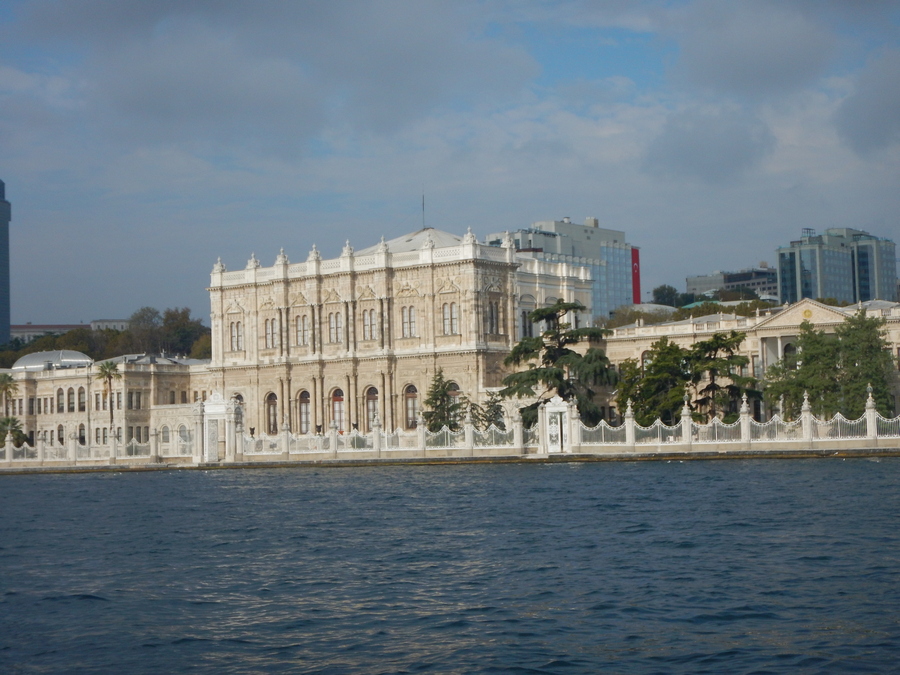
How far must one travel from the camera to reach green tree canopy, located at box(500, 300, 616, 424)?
174 feet

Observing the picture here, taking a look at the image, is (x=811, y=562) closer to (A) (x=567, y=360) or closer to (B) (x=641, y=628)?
(B) (x=641, y=628)

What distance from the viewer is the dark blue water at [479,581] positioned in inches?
606

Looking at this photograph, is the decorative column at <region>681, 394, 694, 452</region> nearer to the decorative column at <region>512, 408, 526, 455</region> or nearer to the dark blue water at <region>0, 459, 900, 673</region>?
the decorative column at <region>512, 408, 526, 455</region>

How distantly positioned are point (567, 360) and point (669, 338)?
10335 mm

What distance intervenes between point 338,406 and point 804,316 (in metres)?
23.8

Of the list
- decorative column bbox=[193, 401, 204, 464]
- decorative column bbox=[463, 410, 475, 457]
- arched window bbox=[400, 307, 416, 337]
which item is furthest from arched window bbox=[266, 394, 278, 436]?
decorative column bbox=[463, 410, 475, 457]

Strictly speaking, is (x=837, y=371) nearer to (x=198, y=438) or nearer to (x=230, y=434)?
(x=230, y=434)

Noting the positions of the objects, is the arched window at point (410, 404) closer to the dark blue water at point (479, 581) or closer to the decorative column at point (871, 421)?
the decorative column at point (871, 421)

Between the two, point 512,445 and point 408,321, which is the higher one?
point 408,321

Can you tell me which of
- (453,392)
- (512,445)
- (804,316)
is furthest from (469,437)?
(804,316)

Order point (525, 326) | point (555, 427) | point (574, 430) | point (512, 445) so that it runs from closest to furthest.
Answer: point (574, 430) < point (555, 427) < point (512, 445) < point (525, 326)

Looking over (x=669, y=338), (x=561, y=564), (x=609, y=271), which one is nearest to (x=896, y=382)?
(x=669, y=338)

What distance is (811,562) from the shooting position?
20.3 metres

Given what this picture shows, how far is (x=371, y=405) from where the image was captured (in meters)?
66.5
